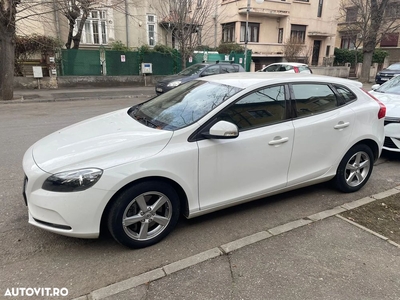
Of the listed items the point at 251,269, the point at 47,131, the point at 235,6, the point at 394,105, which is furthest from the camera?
the point at 235,6

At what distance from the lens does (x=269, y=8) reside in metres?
27.7

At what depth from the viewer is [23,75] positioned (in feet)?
52.7

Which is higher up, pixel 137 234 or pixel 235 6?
pixel 235 6

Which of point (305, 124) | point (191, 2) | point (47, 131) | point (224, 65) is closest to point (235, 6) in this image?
point (191, 2)

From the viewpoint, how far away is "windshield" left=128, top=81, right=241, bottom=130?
315 centimetres

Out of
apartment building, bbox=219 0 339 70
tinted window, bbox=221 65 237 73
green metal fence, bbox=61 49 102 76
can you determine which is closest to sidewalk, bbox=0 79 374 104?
green metal fence, bbox=61 49 102 76

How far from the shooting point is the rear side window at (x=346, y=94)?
397 cm

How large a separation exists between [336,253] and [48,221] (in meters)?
2.59

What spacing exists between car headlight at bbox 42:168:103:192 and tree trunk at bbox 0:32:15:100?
11.9 m

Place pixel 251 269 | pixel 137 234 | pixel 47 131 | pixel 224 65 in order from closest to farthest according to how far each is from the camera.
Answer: pixel 251 269, pixel 137 234, pixel 47 131, pixel 224 65

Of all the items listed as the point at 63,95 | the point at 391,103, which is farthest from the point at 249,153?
the point at 63,95

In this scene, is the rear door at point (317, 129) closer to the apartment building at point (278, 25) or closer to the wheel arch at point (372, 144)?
the wheel arch at point (372, 144)

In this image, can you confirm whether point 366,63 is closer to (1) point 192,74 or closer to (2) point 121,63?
(1) point 192,74

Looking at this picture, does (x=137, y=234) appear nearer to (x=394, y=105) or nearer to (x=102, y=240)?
(x=102, y=240)
